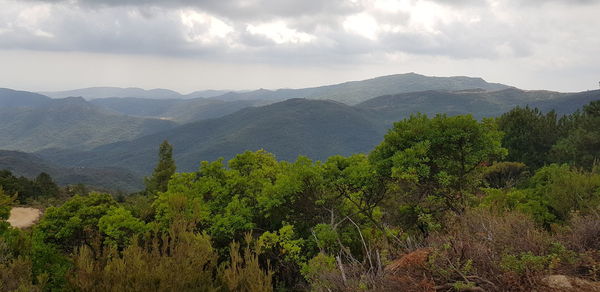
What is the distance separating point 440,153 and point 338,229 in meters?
6.12

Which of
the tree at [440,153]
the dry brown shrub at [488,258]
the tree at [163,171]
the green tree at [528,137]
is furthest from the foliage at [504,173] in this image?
the tree at [163,171]

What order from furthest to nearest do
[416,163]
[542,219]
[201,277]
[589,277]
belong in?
[542,219]
[416,163]
[201,277]
[589,277]

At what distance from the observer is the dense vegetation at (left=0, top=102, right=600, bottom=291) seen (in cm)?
744

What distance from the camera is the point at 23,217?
131 ft

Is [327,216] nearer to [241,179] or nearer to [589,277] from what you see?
[241,179]

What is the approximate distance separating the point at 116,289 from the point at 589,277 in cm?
974

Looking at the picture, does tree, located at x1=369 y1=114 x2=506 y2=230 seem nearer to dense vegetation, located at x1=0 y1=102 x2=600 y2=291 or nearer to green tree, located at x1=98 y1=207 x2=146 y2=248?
dense vegetation, located at x1=0 y1=102 x2=600 y2=291

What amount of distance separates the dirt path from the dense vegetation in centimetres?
2154

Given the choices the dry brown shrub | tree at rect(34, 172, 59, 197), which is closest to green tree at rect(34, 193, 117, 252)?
the dry brown shrub

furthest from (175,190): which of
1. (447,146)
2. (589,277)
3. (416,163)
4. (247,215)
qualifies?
(589,277)

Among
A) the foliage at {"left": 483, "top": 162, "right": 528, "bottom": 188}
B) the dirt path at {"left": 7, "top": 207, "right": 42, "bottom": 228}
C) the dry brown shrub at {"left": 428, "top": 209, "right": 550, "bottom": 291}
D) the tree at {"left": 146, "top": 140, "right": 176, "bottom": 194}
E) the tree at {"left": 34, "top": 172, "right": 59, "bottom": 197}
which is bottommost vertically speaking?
the tree at {"left": 34, "top": 172, "right": 59, "bottom": 197}

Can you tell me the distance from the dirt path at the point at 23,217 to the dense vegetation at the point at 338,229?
21.5 m

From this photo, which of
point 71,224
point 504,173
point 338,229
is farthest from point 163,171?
point 504,173

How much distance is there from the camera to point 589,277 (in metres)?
6.80
